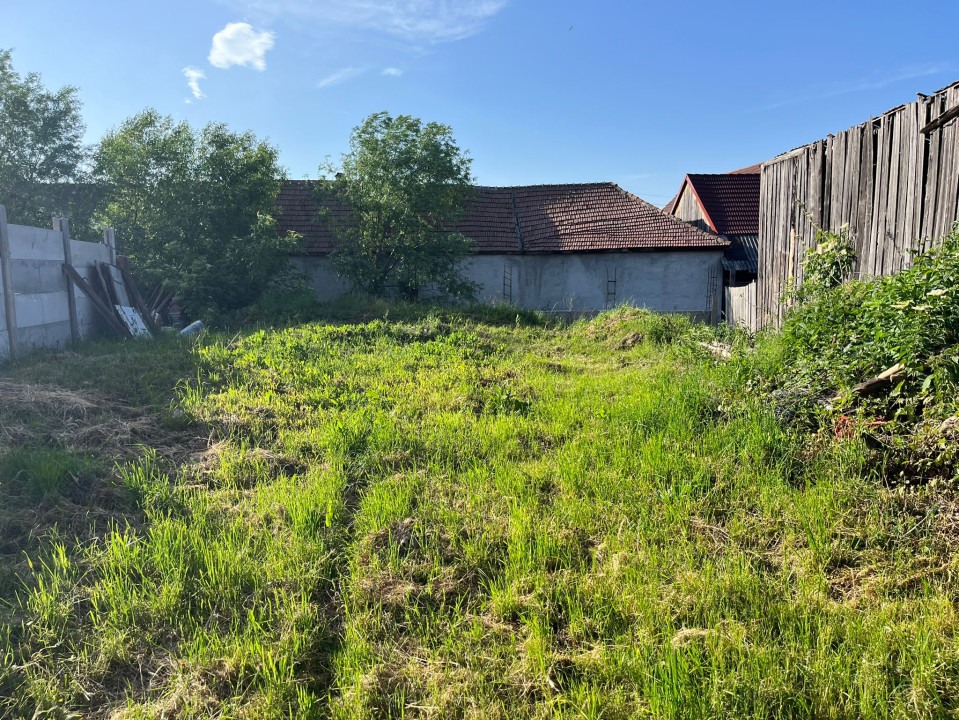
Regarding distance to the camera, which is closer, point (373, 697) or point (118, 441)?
point (373, 697)

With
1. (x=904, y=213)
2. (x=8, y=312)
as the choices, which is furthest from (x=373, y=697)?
(x=8, y=312)

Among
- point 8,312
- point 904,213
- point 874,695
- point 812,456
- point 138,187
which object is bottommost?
point 874,695

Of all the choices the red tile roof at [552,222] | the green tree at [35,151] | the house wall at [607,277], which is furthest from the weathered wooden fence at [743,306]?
the green tree at [35,151]

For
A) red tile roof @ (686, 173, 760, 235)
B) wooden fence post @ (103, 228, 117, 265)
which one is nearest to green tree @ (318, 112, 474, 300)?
wooden fence post @ (103, 228, 117, 265)

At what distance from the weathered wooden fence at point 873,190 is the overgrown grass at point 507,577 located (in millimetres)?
2010

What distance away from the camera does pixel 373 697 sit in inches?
104

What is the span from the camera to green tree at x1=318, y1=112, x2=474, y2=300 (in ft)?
56.6

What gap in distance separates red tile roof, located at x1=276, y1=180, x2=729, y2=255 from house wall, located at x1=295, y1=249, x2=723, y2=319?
1.23 feet

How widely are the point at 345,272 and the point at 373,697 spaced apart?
1625 centimetres

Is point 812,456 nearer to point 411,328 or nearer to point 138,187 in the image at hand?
point 411,328

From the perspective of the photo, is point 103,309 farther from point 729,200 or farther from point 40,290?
point 729,200

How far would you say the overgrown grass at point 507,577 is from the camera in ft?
8.57

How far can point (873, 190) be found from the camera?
6527mm

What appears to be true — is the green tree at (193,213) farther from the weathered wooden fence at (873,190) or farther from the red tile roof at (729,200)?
the red tile roof at (729,200)
